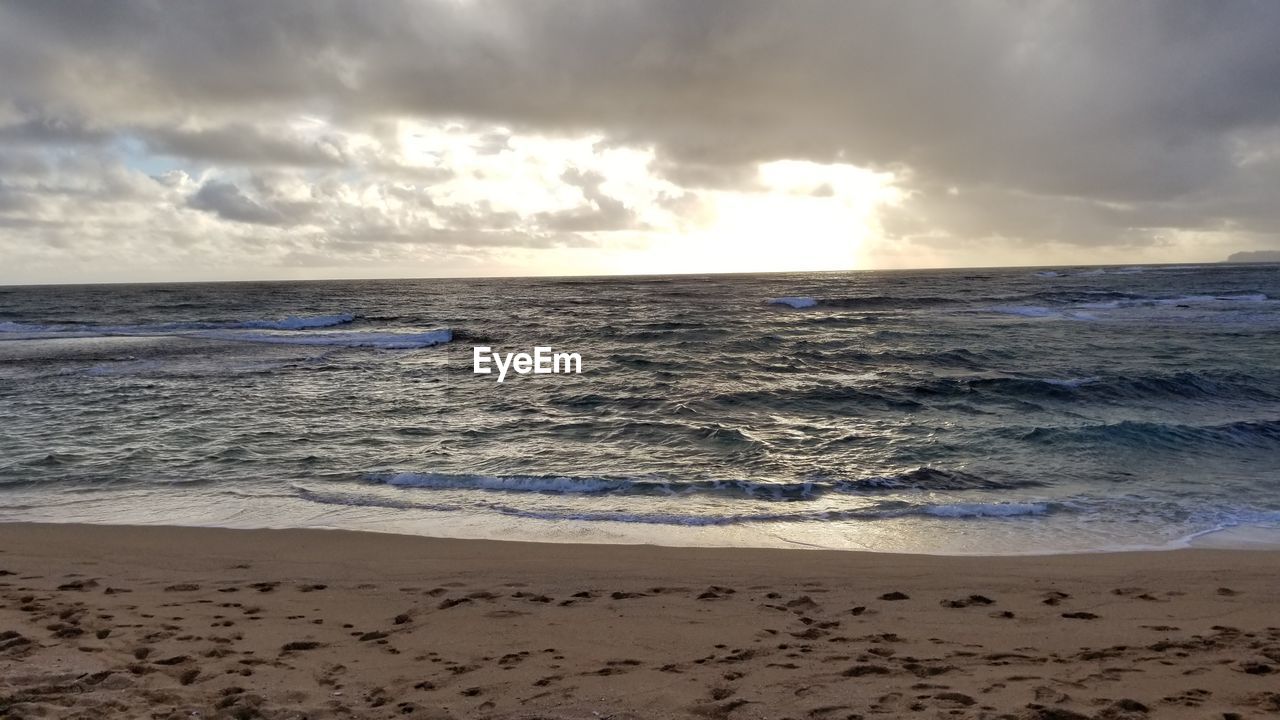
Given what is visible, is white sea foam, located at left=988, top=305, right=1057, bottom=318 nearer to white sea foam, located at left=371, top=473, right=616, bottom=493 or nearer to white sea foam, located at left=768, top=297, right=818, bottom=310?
white sea foam, located at left=768, top=297, right=818, bottom=310

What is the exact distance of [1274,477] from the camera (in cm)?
1061

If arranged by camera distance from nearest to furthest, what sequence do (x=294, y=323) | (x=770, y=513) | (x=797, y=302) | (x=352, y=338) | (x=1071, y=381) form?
(x=770, y=513), (x=1071, y=381), (x=352, y=338), (x=294, y=323), (x=797, y=302)

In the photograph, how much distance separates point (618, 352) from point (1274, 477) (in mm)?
20376

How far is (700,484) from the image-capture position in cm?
1075

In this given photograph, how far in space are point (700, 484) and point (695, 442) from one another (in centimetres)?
267

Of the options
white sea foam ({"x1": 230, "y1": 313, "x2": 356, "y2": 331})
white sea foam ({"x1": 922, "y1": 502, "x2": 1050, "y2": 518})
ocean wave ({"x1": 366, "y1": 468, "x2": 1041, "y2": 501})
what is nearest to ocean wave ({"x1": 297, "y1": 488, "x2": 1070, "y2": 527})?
white sea foam ({"x1": 922, "y1": 502, "x2": 1050, "y2": 518})

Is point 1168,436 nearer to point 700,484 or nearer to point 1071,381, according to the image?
point 1071,381

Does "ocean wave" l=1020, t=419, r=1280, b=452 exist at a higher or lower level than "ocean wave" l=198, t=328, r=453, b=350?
lower

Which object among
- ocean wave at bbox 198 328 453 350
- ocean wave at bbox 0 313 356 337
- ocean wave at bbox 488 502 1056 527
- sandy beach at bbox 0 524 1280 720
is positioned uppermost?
ocean wave at bbox 0 313 356 337

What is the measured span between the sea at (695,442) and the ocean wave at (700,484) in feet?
0.16

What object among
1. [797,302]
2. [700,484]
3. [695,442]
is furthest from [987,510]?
[797,302]

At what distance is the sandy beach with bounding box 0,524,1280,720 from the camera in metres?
4.32

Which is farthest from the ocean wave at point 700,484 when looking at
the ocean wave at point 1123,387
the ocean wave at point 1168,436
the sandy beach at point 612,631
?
the ocean wave at point 1123,387

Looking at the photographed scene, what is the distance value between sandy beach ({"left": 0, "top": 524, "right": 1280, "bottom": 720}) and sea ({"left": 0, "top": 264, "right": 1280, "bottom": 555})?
1.08 meters
